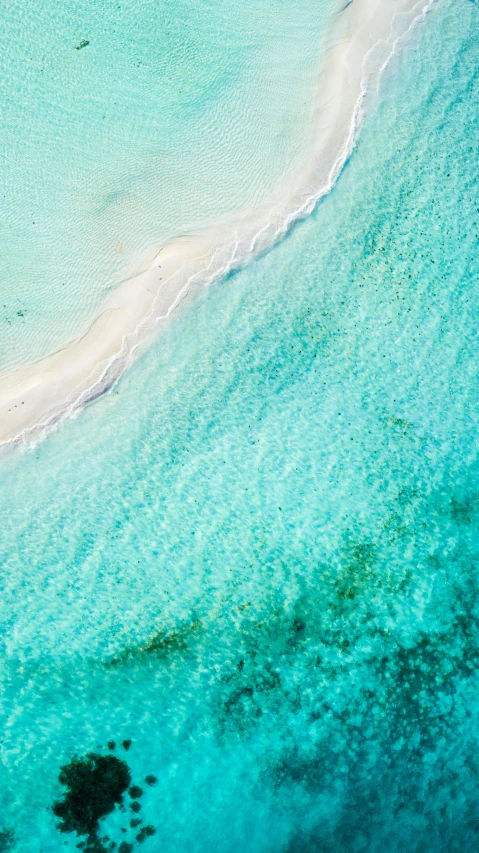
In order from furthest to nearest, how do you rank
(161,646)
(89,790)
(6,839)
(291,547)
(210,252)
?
(210,252), (291,547), (161,646), (89,790), (6,839)

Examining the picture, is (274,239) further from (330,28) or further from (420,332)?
(330,28)

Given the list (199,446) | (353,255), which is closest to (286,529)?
(199,446)

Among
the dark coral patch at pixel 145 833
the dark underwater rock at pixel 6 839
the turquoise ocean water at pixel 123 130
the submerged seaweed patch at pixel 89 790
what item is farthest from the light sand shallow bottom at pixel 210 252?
the dark coral patch at pixel 145 833

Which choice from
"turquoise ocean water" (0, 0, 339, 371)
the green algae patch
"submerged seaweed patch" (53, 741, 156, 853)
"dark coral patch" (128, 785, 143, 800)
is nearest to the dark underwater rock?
"submerged seaweed patch" (53, 741, 156, 853)

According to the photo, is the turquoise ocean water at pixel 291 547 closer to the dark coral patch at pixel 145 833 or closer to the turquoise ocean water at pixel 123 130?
the dark coral patch at pixel 145 833

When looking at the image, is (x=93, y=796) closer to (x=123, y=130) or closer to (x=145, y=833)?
(x=145, y=833)

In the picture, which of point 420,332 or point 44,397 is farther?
point 420,332

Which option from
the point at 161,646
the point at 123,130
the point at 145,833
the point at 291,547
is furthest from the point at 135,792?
the point at 123,130
